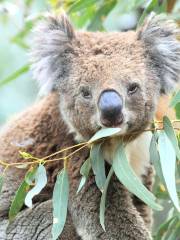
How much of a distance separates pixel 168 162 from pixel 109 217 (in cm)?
84

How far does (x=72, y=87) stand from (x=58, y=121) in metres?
0.38

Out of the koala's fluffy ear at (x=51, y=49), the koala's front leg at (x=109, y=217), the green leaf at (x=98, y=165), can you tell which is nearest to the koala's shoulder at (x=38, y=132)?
the koala's fluffy ear at (x=51, y=49)

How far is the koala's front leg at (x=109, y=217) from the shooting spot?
13.4 feet

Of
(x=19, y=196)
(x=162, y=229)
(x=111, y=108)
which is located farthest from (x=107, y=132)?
(x=162, y=229)

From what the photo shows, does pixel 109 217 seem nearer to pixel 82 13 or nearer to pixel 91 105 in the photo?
pixel 91 105

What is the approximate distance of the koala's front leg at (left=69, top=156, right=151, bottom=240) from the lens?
4.08 metres

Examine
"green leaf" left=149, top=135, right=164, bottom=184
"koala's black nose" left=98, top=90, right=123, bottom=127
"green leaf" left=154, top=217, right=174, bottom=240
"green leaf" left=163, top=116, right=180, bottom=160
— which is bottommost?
"green leaf" left=154, top=217, right=174, bottom=240

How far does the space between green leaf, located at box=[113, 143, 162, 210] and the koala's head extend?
0.18m

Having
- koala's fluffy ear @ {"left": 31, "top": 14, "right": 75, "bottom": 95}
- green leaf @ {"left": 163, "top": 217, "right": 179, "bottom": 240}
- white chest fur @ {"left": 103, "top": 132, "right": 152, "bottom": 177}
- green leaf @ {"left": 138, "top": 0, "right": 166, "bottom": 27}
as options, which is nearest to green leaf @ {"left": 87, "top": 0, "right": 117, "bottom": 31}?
green leaf @ {"left": 138, "top": 0, "right": 166, "bottom": 27}

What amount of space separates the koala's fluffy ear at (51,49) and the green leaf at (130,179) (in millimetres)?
744

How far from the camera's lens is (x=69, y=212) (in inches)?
167

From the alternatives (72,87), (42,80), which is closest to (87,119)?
(72,87)

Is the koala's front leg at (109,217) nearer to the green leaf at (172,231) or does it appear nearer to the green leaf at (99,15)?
the green leaf at (172,231)

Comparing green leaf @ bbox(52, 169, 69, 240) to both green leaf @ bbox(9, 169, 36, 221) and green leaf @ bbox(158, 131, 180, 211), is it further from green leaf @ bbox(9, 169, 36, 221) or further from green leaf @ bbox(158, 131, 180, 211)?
green leaf @ bbox(158, 131, 180, 211)
